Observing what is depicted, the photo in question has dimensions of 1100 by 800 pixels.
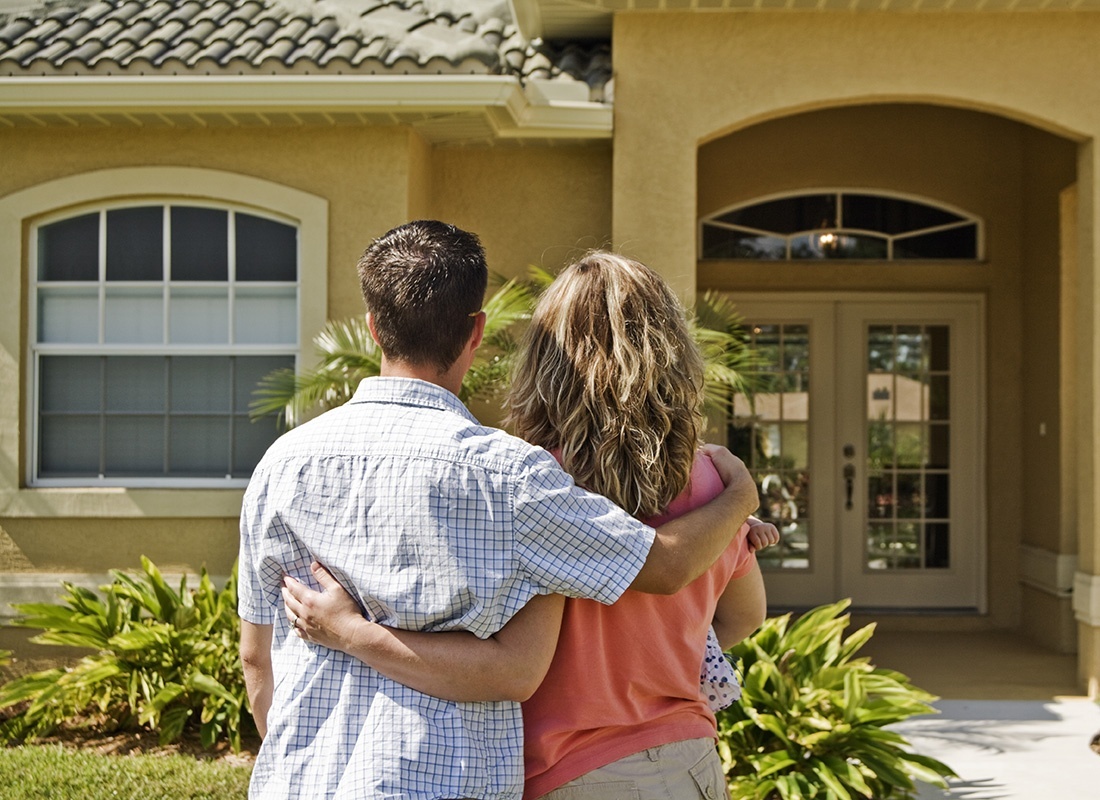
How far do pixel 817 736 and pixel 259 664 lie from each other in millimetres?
3459

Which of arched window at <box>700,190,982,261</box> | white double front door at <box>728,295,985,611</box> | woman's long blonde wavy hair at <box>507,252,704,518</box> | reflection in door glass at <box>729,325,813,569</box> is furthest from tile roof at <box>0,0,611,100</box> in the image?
woman's long blonde wavy hair at <box>507,252,704,518</box>

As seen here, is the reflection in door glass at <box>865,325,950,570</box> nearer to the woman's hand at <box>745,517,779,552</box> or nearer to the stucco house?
the stucco house

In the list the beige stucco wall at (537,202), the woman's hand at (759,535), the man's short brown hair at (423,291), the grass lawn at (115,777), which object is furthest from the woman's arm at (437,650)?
the beige stucco wall at (537,202)

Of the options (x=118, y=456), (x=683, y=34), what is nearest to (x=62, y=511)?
(x=118, y=456)

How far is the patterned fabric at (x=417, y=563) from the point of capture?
1.89 metres

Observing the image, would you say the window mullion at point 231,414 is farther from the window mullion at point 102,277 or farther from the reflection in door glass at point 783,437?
the reflection in door glass at point 783,437

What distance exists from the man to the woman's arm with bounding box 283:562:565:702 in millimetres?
20

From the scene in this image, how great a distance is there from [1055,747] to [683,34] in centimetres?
467

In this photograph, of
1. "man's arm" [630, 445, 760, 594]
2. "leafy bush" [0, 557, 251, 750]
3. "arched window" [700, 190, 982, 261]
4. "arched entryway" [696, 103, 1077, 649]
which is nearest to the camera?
"man's arm" [630, 445, 760, 594]

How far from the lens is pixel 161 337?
7457 mm

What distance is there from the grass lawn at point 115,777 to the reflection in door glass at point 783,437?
213 inches

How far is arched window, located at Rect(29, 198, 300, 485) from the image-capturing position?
744cm

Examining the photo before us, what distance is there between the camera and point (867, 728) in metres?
5.15

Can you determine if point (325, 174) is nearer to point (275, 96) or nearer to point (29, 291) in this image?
point (275, 96)
